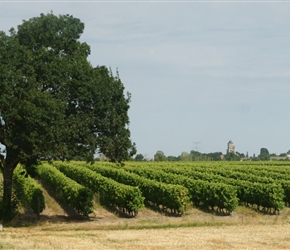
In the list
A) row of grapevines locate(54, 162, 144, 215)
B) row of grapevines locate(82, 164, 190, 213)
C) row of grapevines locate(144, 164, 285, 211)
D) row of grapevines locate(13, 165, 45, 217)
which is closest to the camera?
row of grapevines locate(13, 165, 45, 217)

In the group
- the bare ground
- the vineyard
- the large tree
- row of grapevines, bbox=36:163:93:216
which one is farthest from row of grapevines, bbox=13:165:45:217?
the large tree

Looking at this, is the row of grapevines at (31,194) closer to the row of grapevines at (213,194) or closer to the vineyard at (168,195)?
the vineyard at (168,195)

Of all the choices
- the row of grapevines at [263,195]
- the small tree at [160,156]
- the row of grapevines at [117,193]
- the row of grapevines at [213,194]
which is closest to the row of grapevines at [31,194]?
the row of grapevines at [117,193]

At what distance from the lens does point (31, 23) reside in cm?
2861

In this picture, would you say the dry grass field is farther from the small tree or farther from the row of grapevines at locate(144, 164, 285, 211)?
the small tree

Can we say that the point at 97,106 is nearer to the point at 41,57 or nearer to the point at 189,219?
the point at 41,57

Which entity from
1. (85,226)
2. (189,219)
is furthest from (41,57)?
(189,219)

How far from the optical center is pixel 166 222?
30.8 metres

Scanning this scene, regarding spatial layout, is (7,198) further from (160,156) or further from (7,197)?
(160,156)

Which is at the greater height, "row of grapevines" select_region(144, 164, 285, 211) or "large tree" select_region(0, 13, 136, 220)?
"large tree" select_region(0, 13, 136, 220)

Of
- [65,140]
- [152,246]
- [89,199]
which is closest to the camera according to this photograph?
[152,246]

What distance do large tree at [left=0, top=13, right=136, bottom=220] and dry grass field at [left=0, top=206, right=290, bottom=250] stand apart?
127 inches

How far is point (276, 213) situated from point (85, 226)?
42.3 ft

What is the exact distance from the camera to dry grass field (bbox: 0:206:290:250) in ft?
64.5
